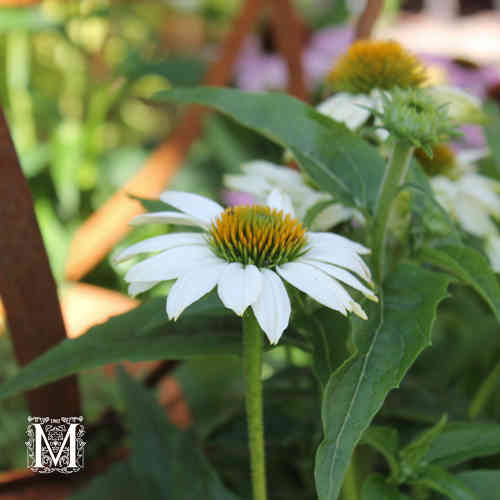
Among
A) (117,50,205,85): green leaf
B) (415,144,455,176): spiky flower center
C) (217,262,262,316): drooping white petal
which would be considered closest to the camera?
(217,262,262,316): drooping white petal

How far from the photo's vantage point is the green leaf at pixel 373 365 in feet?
0.85

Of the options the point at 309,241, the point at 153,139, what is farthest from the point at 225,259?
the point at 153,139

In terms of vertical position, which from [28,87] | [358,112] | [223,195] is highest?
[358,112]

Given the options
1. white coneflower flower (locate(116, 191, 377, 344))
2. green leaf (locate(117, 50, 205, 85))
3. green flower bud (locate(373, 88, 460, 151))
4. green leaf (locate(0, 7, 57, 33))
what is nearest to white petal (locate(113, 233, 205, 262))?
white coneflower flower (locate(116, 191, 377, 344))

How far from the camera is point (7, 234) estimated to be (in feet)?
1.07

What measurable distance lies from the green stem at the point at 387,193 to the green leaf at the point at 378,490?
10 cm

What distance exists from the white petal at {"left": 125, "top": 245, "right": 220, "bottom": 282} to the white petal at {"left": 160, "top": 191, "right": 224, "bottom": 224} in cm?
3

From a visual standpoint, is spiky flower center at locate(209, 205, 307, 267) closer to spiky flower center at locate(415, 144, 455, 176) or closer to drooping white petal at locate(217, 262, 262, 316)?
drooping white petal at locate(217, 262, 262, 316)

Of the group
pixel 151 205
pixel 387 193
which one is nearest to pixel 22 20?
pixel 151 205

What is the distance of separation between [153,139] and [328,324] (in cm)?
93

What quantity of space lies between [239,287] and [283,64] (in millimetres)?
818

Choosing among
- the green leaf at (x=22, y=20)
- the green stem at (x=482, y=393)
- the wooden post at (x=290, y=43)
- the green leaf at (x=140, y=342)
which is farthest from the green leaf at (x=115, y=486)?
the green leaf at (x=22, y=20)

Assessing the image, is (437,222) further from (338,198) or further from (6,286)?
(6,286)

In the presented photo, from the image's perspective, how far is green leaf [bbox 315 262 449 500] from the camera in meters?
0.26
